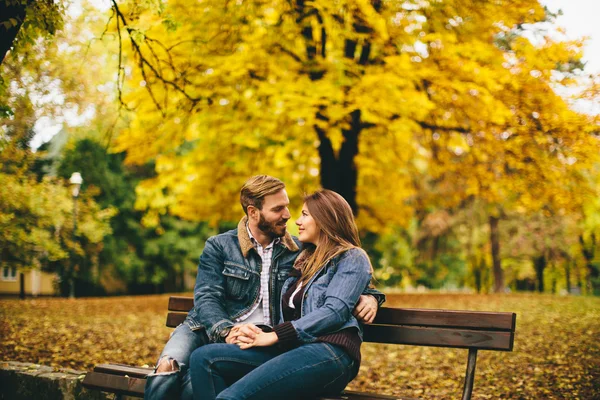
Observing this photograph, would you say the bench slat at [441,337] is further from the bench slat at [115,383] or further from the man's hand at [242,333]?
the bench slat at [115,383]

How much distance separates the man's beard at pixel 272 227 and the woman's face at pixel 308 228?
24 centimetres

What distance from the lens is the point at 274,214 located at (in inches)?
149

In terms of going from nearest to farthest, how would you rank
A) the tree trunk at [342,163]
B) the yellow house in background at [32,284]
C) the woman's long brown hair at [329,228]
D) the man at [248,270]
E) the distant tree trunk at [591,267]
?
1. the woman's long brown hair at [329,228]
2. the man at [248,270]
3. the tree trunk at [342,163]
4. the distant tree trunk at [591,267]
5. the yellow house in background at [32,284]

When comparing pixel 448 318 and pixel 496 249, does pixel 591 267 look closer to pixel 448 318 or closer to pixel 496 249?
pixel 496 249

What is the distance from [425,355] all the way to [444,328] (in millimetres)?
4513

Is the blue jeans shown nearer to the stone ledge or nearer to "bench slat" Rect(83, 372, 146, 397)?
"bench slat" Rect(83, 372, 146, 397)

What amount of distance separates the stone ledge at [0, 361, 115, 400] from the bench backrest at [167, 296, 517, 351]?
7.68 ft

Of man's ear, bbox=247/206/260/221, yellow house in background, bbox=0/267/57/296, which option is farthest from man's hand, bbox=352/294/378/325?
yellow house in background, bbox=0/267/57/296

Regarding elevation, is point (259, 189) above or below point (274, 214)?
above

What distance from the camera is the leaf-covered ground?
5.63 m

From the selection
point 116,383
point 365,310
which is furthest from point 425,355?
point 116,383

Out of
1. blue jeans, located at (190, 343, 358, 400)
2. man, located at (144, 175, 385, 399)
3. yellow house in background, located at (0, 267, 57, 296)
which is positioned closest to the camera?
blue jeans, located at (190, 343, 358, 400)

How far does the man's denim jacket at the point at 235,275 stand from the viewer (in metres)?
3.76

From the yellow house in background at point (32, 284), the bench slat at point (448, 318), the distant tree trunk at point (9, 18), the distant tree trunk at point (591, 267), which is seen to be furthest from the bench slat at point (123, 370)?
the yellow house in background at point (32, 284)
